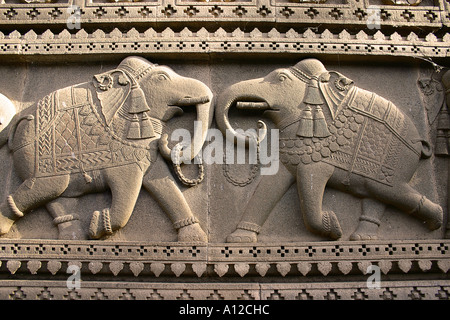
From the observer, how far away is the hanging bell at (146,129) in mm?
5105

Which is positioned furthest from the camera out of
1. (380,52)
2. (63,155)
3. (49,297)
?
(380,52)

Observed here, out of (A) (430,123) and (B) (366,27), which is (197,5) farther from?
(A) (430,123)

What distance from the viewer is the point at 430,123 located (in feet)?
17.7

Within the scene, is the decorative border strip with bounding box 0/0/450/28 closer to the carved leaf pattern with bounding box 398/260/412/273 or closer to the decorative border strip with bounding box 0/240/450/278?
the decorative border strip with bounding box 0/240/450/278

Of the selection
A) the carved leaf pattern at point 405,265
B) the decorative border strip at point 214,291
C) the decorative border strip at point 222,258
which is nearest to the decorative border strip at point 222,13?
the decorative border strip at point 222,258

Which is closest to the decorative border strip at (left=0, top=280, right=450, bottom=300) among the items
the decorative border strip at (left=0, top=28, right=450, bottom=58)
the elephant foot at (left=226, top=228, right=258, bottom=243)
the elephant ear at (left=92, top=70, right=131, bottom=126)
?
the elephant foot at (left=226, top=228, right=258, bottom=243)

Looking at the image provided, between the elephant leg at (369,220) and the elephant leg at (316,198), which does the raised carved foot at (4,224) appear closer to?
the elephant leg at (316,198)

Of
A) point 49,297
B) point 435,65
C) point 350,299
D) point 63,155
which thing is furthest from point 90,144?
point 435,65

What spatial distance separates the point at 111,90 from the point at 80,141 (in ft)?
1.96

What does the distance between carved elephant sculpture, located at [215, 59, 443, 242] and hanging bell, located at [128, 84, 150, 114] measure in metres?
0.71

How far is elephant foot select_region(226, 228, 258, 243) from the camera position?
484 cm

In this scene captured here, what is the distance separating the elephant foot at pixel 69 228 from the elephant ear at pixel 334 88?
103 inches

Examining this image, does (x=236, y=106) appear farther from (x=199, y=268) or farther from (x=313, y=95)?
(x=199, y=268)

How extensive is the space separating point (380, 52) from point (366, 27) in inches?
16.1
